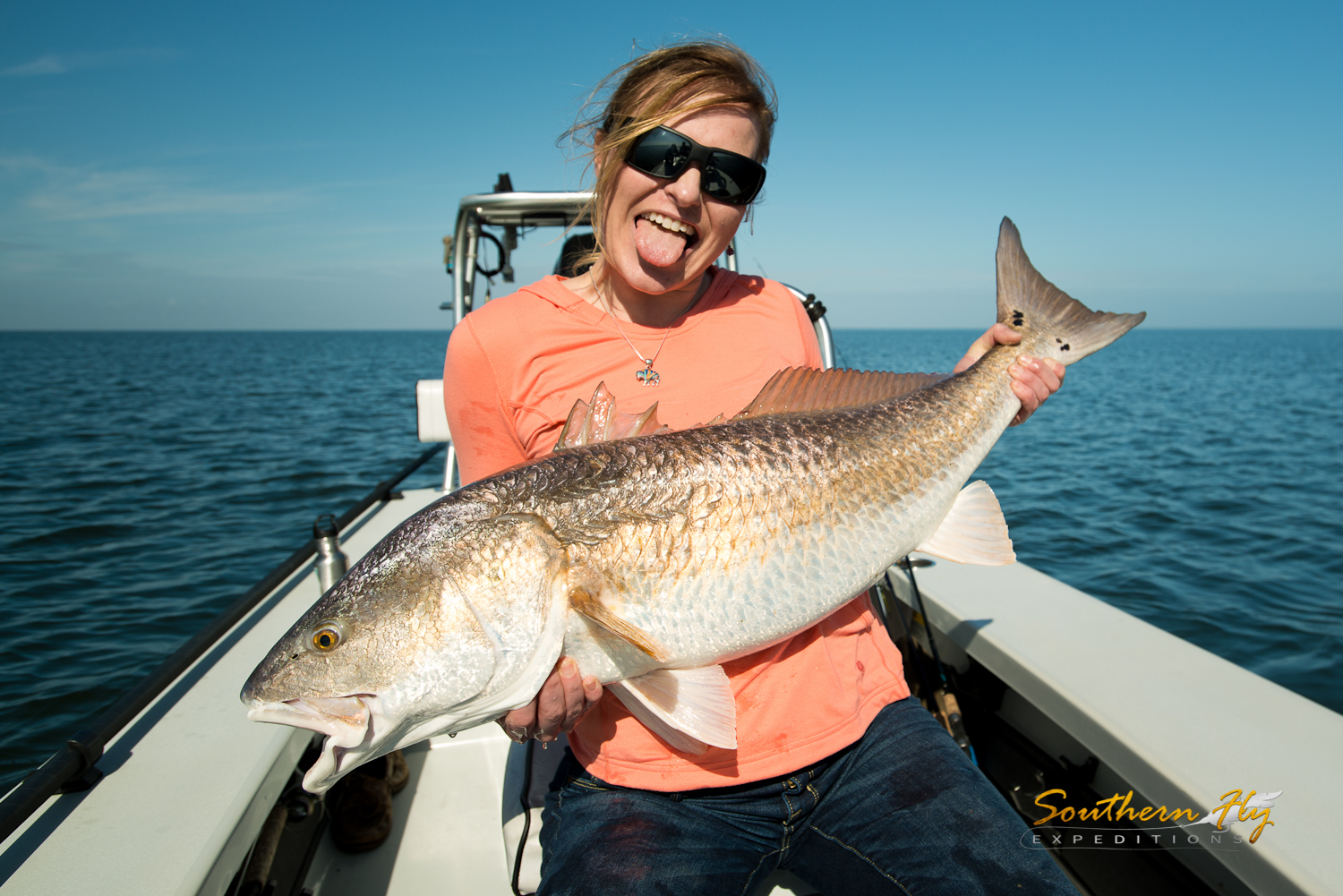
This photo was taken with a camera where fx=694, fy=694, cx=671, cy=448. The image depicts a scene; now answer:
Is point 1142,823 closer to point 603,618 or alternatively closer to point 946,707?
point 946,707

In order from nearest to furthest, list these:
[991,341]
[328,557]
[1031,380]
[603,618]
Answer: [603,618] < [1031,380] < [991,341] < [328,557]

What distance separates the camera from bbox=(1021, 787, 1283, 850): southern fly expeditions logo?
2.22 metres


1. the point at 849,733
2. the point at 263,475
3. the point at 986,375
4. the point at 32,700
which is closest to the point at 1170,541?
the point at 986,375

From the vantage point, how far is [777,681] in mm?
→ 2135

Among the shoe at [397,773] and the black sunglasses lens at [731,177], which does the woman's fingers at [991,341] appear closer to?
the black sunglasses lens at [731,177]

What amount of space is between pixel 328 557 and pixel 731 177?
303cm

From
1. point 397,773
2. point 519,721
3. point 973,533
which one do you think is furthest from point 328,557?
point 973,533

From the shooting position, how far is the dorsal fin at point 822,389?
90.9 inches

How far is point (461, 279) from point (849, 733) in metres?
5.45

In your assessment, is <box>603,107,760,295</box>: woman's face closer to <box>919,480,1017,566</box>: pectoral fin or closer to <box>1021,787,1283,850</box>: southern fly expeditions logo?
<box>919,480,1017,566</box>: pectoral fin

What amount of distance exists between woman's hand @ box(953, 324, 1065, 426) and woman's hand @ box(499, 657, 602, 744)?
190 centimetres

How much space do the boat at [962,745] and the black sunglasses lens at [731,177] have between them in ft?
2.10

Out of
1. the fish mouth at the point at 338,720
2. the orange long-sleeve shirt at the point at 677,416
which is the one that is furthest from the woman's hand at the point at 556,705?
the fish mouth at the point at 338,720

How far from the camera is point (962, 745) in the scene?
329 cm
